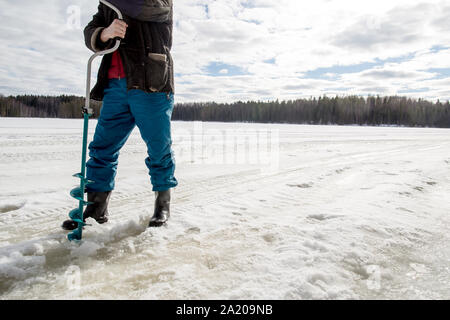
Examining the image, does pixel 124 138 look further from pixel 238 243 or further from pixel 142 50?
pixel 238 243

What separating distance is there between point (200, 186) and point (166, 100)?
4.56ft

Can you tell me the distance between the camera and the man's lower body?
1.93m

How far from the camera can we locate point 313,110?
7588cm

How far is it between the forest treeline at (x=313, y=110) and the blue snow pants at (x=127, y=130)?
54.9 metres

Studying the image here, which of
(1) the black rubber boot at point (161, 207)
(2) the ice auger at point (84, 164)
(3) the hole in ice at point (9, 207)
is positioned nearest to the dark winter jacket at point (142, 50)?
(2) the ice auger at point (84, 164)

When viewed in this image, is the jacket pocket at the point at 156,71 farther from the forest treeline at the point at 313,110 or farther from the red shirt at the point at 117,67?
the forest treeline at the point at 313,110

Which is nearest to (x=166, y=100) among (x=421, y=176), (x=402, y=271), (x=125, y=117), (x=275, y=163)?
(x=125, y=117)

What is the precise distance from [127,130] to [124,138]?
0.21 feet

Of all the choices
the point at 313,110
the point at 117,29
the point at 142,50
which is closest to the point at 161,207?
the point at 142,50

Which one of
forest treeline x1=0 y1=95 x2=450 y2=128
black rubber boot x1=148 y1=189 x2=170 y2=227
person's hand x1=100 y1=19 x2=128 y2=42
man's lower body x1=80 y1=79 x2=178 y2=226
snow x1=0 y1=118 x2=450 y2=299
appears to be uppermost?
forest treeline x1=0 y1=95 x2=450 y2=128

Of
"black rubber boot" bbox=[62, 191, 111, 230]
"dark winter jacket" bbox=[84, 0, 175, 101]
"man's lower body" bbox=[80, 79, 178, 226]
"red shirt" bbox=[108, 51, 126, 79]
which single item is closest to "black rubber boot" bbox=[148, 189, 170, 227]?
"man's lower body" bbox=[80, 79, 178, 226]

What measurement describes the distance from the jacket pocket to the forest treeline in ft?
181

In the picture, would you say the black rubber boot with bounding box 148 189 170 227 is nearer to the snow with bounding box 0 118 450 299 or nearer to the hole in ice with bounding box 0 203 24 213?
the snow with bounding box 0 118 450 299

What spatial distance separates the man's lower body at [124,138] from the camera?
6.32ft
